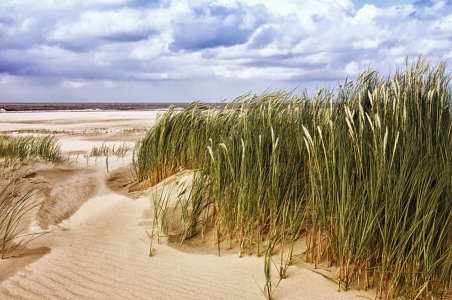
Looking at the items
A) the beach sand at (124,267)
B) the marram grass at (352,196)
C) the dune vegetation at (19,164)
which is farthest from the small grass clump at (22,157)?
the marram grass at (352,196)

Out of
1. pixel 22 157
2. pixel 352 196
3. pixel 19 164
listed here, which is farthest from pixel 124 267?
pixel 22 157

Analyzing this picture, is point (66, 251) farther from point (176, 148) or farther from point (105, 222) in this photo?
point (176, 148)

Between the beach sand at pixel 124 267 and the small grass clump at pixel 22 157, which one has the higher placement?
the small grass clump at pixel 22 157

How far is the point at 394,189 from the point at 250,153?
1138 millimetres

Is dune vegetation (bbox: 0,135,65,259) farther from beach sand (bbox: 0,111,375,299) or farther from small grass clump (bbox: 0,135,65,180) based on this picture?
beach sand (bbox: 0,111,375,299)

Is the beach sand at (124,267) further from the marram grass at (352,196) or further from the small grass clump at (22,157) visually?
the small grass clump at (22,157)

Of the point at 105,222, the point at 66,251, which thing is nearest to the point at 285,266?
the point at 66,251

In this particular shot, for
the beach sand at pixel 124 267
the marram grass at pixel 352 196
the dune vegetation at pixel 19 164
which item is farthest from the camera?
the dune vegetation at pixel 19 164

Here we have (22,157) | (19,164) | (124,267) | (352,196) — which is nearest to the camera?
(352,196)

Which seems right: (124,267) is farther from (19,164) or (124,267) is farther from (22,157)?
(22,157)

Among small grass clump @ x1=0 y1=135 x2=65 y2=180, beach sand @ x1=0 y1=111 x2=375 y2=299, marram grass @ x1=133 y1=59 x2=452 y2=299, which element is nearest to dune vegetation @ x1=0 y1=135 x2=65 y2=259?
small grass clump @ x1=0 y1=135 x2=65 y2=180

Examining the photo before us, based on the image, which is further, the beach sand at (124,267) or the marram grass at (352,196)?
the beach sand at (124,267)

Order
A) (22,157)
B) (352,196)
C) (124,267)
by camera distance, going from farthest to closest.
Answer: (22,157)
(124,267)
(352,196)

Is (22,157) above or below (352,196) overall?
below
